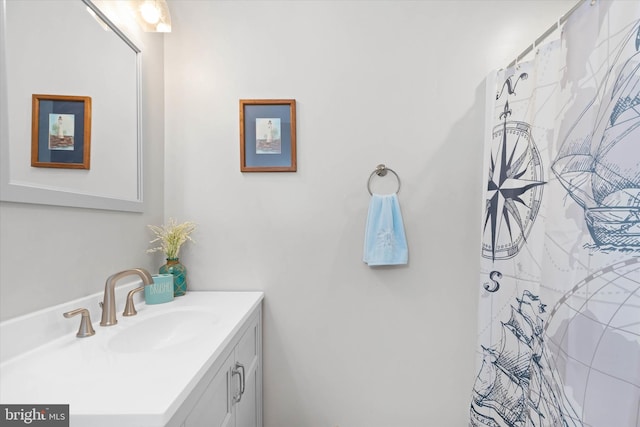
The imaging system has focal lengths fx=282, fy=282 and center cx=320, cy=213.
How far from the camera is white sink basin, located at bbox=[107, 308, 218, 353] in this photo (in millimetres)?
891

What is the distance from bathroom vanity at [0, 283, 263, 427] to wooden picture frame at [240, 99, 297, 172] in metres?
0.67

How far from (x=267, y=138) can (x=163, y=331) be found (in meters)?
0.94

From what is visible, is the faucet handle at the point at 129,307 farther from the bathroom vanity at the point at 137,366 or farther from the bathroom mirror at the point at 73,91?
the bathroom mirror at the point at 73,91

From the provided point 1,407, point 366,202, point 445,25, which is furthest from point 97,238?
point 445,25

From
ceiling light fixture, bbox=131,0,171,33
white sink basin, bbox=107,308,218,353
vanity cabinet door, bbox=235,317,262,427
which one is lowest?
vanity cabinet door, bbox=235,317,262,427

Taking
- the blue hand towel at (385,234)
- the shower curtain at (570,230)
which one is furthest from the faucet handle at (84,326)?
the shower curtain at (570,230)

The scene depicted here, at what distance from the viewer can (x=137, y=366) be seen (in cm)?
65

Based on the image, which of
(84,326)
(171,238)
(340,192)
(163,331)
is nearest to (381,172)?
(340,192)

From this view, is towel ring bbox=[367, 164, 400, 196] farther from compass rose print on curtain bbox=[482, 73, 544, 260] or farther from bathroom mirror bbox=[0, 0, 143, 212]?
bathroom mirror bbox=[0, 0, 143, 212]

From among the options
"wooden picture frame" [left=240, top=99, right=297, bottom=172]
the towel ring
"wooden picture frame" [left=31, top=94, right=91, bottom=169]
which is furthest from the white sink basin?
the towel ring

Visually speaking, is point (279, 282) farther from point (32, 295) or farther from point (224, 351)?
point (32, 295)

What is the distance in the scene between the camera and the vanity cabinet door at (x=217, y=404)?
2.18ft

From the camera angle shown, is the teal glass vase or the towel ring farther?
the towel ring

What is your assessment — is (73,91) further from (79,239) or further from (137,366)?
(137,366)
